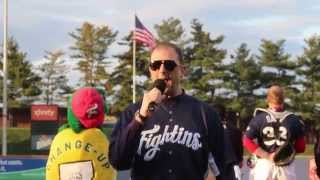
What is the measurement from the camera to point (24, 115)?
6147cm

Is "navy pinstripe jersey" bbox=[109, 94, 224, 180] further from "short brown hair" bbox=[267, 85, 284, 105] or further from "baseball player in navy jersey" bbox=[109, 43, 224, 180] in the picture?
"short brown hair" bbox=[267, 85, 284, 105]

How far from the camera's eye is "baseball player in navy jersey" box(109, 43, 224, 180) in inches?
167

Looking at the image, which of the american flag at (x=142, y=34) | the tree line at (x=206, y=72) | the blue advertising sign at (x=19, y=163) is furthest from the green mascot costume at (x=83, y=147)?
the tree line at (x=206, y=72)

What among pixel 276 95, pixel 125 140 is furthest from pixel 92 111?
pixel 276 95

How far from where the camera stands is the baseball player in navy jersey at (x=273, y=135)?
32.9ft

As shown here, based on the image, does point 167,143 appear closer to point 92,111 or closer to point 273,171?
point 92,111

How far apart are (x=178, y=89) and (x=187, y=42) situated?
2573 inches

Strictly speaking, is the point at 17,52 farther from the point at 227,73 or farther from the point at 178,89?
the point at 178,89

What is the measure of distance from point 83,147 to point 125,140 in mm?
1048

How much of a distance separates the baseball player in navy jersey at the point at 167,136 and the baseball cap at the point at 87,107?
2.68 ft

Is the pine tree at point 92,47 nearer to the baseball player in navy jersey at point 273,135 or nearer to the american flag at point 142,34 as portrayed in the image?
the american flag at point 142,34

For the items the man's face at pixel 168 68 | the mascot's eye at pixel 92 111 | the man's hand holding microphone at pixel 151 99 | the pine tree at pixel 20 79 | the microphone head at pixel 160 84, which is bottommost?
the pine tree at pixel 20 79

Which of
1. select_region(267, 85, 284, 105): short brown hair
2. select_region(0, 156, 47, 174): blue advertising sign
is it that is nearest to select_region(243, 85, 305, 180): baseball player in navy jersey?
select_region(267, 85, 284, 105): short brown hair

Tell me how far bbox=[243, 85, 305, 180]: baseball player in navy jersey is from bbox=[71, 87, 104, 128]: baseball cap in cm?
510
